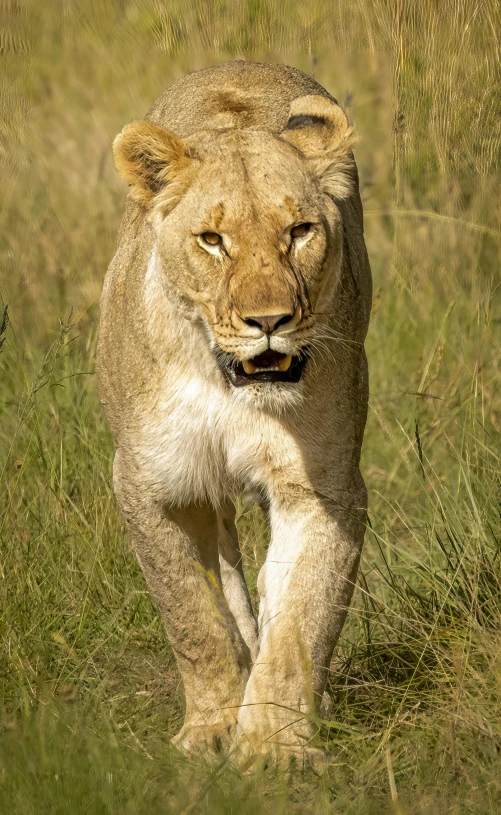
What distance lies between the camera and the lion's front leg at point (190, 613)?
382cm

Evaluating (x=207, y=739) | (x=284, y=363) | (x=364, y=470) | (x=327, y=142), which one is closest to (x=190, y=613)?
(x=207, y=739)

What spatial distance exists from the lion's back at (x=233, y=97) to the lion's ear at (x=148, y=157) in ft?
1.31

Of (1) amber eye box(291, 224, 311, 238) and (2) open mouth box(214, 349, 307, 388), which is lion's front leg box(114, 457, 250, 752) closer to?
(2) open mouth box(214, 349, 307, 388)

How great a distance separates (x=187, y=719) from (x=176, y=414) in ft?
3.15

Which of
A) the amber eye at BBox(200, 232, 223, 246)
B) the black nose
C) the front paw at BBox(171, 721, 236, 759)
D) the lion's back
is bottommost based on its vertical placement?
the front paw at BBox(171, 721, 236, 759)

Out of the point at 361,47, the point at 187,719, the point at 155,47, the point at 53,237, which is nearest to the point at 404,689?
the point at 187,719

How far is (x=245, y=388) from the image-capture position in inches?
134

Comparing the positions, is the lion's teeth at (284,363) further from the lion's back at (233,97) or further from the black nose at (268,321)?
the lion's back at (233,97)

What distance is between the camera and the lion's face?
3.24m

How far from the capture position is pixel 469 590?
12.6 ft

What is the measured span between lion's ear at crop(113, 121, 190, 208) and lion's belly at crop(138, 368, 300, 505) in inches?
22.7

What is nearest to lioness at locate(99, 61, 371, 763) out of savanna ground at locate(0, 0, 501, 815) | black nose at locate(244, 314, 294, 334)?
black nose at locate(244, 314, 294, 334)

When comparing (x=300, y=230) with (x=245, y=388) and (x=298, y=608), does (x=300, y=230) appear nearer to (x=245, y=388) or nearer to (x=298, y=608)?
(x=245, y=388)

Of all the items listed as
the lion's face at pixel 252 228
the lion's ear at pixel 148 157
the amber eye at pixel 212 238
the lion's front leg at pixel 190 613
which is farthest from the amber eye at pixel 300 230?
the lion's front leg at pixel 190 613
